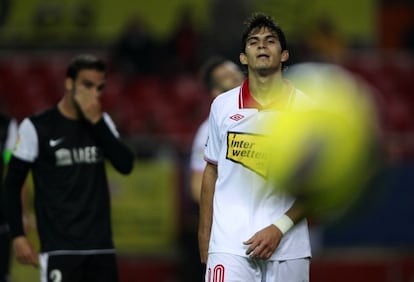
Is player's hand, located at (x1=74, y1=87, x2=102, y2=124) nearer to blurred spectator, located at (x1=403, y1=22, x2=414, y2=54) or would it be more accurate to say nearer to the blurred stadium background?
the blurred stadium background

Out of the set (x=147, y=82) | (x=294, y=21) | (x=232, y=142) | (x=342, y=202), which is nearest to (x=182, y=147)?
(x=147, y=82)

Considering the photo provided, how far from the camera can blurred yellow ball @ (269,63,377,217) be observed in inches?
239

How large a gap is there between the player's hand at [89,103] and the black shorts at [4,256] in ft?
5.01

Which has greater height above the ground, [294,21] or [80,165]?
[294,21]

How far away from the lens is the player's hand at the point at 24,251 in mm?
8352

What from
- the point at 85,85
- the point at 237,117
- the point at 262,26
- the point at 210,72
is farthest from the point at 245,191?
the point at 210,72

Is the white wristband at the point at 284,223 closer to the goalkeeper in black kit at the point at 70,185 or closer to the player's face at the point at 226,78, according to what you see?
the goalkeeper in black kit at the point at 70,185

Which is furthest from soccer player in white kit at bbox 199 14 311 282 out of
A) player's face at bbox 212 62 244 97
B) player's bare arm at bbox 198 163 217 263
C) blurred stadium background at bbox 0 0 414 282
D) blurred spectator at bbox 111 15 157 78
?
blurred spectator at bbox 111 15 157 78

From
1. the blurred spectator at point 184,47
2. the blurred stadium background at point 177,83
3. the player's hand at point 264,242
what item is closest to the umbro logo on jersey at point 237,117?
the player's hand at point 264,242

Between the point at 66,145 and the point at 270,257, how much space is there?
6.99 feet

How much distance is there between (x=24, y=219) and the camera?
8.98 meters

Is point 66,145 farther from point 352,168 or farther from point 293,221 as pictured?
point 352,168

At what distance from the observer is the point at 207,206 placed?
7262mm

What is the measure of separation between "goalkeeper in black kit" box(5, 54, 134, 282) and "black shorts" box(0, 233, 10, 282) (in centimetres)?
99
